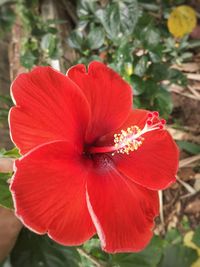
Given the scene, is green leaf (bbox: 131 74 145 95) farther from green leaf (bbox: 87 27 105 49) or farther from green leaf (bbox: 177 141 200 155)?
green leaf (bbox: 177 141 200 155)

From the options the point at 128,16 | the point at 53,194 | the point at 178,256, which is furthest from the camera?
the point at 128,16

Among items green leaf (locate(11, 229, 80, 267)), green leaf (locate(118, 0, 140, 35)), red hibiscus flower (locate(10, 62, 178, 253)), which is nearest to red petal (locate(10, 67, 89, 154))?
red hibiscus flower (locate(10, 62, 178, 253))

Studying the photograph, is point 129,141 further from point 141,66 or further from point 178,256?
point 141,66

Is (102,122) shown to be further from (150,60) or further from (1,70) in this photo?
(1,70)

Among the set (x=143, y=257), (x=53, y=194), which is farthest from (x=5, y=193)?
(x=143, y=257)

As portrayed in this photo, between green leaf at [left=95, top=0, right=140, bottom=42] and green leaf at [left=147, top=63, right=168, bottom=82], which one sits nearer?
green leaf at [left=95, top=0, right=140, bottom=42]

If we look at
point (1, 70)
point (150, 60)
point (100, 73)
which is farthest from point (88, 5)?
point (100, 73)

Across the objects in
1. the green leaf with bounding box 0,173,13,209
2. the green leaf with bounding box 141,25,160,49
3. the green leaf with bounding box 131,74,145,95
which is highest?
the green leaf with bounding box 0,173,13,209
